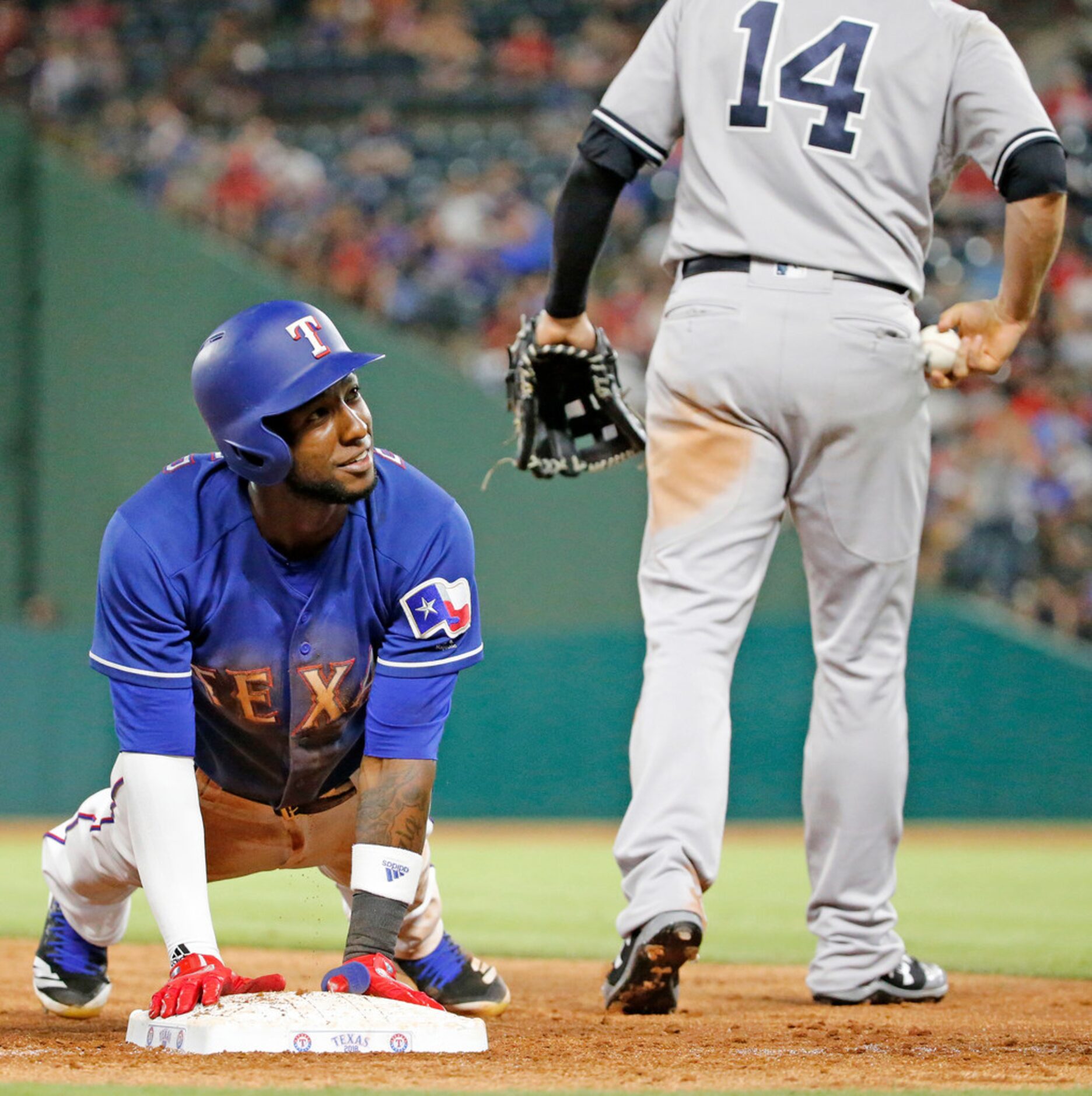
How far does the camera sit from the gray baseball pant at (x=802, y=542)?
319cm

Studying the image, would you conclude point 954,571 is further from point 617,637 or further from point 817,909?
point 817,909

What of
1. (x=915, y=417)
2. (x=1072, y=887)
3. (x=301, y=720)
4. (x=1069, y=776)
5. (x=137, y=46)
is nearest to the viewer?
(x=301, y=720)

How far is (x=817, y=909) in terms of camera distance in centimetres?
345

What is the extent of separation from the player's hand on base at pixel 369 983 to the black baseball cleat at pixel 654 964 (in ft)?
1.62

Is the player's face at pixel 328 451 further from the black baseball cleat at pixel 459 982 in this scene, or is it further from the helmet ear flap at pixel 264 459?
the black baseball cleat at pixel 459 982

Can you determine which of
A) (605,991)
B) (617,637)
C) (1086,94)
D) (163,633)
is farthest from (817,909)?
(1086,94)

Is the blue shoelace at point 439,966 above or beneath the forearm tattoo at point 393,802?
beneath

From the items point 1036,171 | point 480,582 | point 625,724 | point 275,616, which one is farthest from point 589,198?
point 480,582

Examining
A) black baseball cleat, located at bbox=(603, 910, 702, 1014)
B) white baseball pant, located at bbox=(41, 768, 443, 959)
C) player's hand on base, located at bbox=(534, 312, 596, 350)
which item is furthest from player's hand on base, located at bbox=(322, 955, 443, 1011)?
player's hand on base, located at bbox=(534, 312, 596, 350)

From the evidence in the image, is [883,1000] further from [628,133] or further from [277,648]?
[628,133]

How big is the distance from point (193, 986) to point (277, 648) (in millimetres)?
595

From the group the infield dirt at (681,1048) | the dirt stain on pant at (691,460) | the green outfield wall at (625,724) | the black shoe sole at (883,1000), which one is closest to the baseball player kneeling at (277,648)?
the infield dirt at (681,1048)

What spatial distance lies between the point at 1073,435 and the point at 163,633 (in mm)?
8850

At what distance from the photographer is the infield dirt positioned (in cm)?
229
